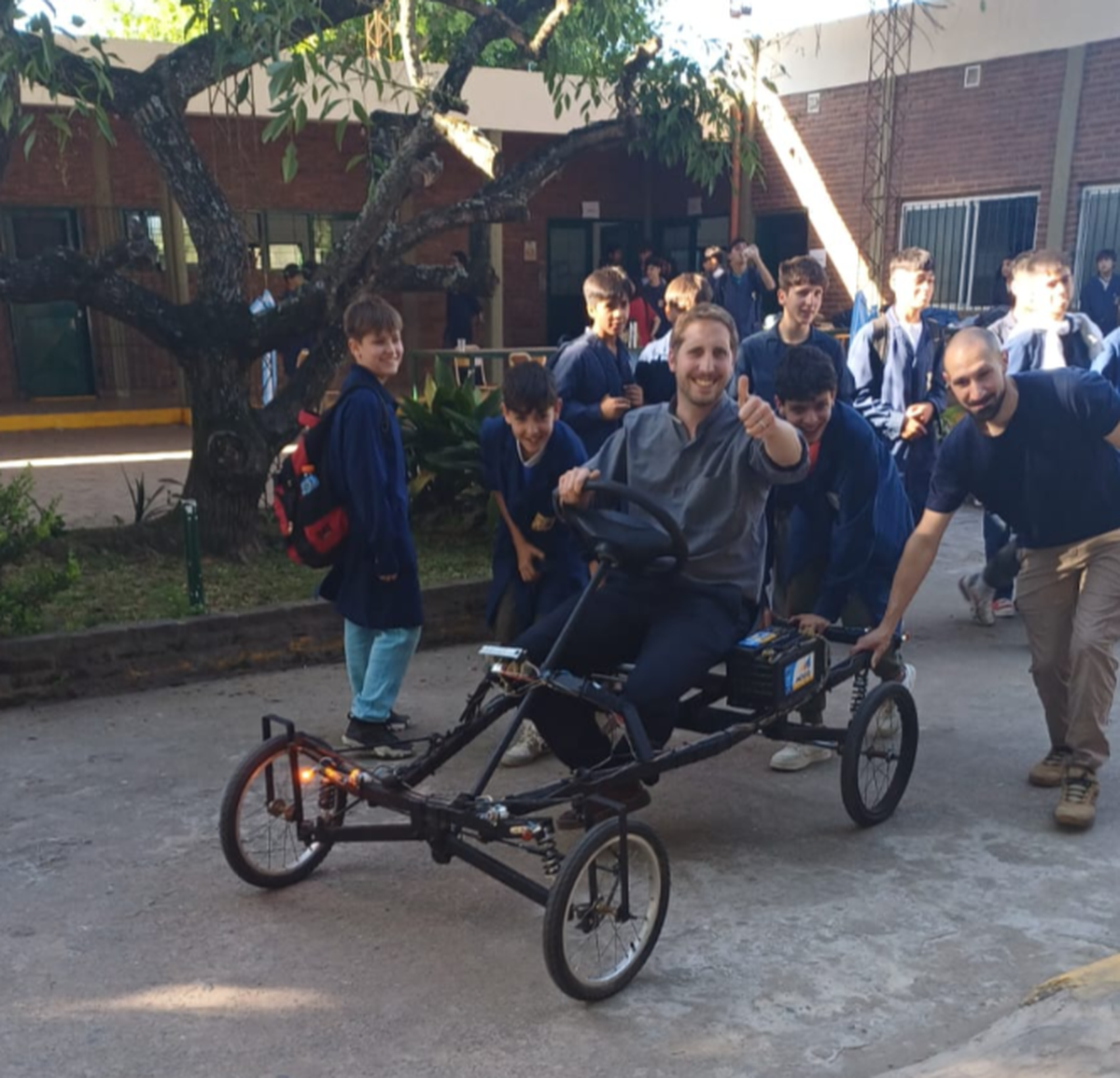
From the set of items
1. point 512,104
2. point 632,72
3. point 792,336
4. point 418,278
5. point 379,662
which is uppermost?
point 512,104

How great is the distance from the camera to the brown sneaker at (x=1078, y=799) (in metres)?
4.18

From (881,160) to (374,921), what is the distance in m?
15.1

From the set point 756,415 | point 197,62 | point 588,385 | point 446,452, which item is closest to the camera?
point 756,415

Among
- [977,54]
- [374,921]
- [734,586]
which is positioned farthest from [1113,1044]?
[977,54]

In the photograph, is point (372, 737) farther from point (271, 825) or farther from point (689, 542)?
point (689, 542)

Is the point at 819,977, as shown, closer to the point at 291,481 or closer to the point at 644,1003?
the point at 644,1003

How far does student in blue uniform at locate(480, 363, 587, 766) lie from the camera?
14.6ft

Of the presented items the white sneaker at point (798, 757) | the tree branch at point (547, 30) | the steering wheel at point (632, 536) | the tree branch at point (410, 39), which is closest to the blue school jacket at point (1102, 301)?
the tree branch at point (547, 30)

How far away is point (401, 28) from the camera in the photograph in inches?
321

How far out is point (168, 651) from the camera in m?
5.71

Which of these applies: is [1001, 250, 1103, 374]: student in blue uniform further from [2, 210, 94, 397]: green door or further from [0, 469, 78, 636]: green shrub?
[2, 210, 94, 397]: green door

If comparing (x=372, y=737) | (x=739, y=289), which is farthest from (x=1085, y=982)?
(x=739, y=289)

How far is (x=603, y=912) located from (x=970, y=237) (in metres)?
14.5

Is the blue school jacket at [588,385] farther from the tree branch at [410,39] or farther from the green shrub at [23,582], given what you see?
the tree branch at [410,39]
